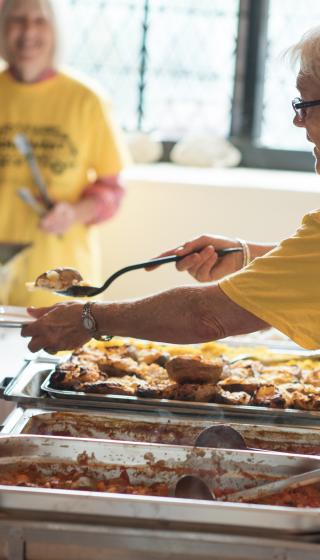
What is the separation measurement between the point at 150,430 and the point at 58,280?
1.68 ft

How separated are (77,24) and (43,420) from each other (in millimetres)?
3115

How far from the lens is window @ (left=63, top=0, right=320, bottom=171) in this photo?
14.2 feet

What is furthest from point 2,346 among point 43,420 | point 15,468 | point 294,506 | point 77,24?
point 77,24

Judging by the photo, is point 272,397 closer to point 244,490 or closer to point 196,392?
point 196,392

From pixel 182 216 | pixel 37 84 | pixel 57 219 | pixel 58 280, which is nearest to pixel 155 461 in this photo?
pixel 58 280

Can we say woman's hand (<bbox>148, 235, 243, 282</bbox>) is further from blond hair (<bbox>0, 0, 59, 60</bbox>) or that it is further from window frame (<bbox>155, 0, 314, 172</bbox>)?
window frame (<bbox>155, 0, 314, 172</bbox>)

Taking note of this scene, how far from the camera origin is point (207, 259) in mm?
2105

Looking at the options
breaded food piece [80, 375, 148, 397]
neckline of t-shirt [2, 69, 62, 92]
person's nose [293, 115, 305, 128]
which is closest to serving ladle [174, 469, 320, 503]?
breaded food piece [80, 375, 148, 397]

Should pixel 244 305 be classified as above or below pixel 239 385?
above

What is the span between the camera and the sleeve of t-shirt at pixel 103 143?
3.48 m

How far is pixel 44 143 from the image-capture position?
3439mm

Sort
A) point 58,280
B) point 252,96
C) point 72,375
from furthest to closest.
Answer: point 252,96 < point 58,280 < point 72,375

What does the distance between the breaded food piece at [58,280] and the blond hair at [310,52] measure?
77 cm

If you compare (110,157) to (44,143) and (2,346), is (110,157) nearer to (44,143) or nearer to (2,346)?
(44,143)
